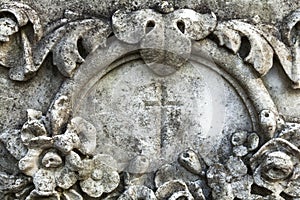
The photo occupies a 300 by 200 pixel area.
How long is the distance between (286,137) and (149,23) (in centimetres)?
53

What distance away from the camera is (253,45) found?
2.28m

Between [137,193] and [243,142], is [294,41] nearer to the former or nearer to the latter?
[243,142]

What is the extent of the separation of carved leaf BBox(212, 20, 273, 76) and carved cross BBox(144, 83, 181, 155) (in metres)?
0.24

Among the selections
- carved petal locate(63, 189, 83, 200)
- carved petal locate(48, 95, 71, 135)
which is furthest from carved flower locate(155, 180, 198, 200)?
carved petal locate(48, 95, 71, 135)

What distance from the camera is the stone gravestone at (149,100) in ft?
7.36

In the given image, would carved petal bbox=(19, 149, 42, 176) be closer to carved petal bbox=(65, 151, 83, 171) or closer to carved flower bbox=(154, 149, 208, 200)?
carved petal bbox=(65, 151, 83, 171)

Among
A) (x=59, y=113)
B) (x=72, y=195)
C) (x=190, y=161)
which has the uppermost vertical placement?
(x=59, y=113)

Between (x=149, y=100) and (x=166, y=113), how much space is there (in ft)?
0.22

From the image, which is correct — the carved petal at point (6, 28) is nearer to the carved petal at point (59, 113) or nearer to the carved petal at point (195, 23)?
the carved petal at point (59, 113)

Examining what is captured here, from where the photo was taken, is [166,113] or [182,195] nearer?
[182,195]

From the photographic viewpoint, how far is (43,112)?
232cm

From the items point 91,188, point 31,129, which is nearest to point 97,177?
point 91,188

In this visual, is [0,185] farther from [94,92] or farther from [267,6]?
[267,6]

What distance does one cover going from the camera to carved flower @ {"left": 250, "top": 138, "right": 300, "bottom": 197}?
2.22 metres
